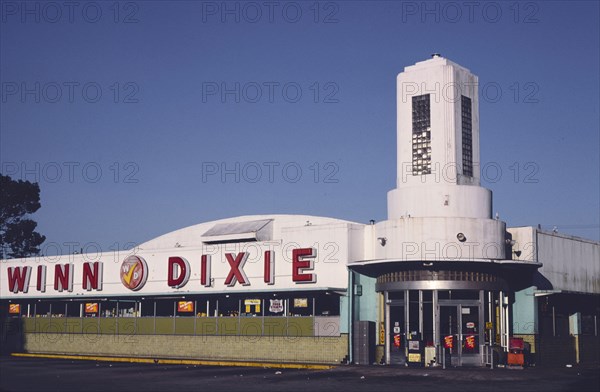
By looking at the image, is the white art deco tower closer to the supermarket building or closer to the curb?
the supermarket building

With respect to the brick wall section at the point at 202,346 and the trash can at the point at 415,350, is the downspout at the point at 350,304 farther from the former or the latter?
the trash can at the point at 415,350

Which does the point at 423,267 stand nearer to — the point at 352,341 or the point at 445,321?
the point at 445,321

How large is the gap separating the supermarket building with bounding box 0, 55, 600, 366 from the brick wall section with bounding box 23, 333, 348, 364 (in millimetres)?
86

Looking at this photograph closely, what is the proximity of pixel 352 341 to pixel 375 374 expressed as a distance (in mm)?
6927

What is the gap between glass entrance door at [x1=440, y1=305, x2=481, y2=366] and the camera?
37.9 meters

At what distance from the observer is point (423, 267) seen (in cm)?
3850

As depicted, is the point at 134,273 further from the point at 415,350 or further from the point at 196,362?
the point at 415,350

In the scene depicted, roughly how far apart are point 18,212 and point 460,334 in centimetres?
6092

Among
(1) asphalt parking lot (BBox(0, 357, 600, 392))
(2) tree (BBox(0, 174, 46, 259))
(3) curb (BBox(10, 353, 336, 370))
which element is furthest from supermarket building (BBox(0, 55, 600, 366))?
(2) tree (BBox(0, 174, 46, 259))

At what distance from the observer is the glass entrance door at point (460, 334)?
124 feet

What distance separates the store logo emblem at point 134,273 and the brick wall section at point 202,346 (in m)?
3.22

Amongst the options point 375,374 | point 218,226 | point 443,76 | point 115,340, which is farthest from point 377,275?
point 115,340

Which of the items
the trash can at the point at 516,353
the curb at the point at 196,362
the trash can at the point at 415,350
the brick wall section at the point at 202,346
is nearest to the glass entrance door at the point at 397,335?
the trash can at the point at 415,350

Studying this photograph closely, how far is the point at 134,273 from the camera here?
49344 millimetres
